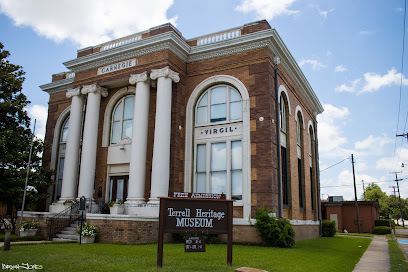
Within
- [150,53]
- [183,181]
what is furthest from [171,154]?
[150,53]

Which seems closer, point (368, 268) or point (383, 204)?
point (368, 268)

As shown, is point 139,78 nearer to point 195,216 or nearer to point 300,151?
point 195,216

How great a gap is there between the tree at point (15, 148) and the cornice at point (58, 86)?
3665mm

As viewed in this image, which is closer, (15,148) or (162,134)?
(162,134)

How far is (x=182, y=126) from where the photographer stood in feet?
65.1

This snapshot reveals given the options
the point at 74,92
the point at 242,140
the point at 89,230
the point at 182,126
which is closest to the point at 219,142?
the point at 242,140

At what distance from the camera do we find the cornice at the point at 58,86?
83.3 feet

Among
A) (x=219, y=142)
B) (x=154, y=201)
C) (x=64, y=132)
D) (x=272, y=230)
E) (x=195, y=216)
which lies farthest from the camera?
(x=64, y=132)

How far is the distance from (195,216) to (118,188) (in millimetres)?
11682

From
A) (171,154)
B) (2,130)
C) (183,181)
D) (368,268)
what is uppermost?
(2,130)

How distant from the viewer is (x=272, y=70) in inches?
755

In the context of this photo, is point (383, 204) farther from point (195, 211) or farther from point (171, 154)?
point (195, 211)

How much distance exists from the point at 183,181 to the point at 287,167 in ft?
20.9

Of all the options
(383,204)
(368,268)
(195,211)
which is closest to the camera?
(195,211)
